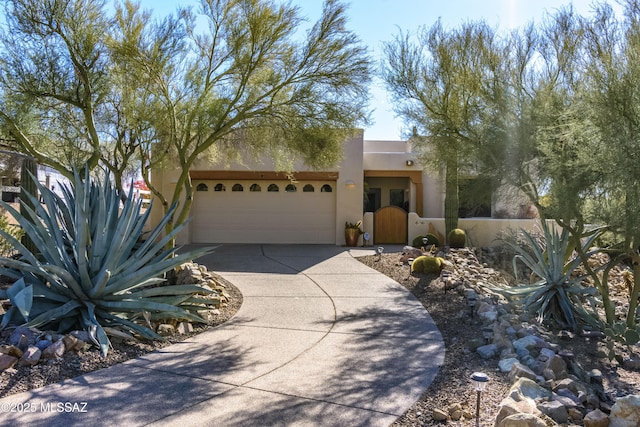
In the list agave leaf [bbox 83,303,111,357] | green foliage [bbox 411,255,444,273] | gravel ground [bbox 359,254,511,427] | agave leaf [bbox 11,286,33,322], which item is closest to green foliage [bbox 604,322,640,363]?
gravel ground [bbox 359,254,511,427]

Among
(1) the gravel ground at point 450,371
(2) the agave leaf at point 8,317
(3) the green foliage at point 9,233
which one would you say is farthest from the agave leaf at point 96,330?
(3) the green foliage at point 9,233

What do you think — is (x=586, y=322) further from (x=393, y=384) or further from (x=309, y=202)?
(x=309, y=202)

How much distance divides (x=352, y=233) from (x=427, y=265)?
7.05 metres

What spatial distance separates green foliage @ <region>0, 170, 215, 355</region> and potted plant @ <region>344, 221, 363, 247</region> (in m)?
12.0

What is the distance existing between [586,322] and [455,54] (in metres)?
6.59

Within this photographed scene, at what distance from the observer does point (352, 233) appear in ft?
61.8

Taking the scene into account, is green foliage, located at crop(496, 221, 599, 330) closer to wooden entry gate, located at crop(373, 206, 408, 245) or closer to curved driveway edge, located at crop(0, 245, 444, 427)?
curved driveway edge, located at crop(0, 245, 444, 427)

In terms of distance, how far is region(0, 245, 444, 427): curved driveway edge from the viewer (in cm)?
429

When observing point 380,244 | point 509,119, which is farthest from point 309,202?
point 509,119

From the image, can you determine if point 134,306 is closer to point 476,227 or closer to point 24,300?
point 24,300

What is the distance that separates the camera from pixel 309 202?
1983 centimetres

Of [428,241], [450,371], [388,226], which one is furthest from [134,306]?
[388,226]

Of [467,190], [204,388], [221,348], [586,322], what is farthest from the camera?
[467,190]

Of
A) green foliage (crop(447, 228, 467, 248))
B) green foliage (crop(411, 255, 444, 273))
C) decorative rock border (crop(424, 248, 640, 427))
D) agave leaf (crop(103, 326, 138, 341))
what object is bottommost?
decorative rock border (crop(424, 248, 640, 427))
